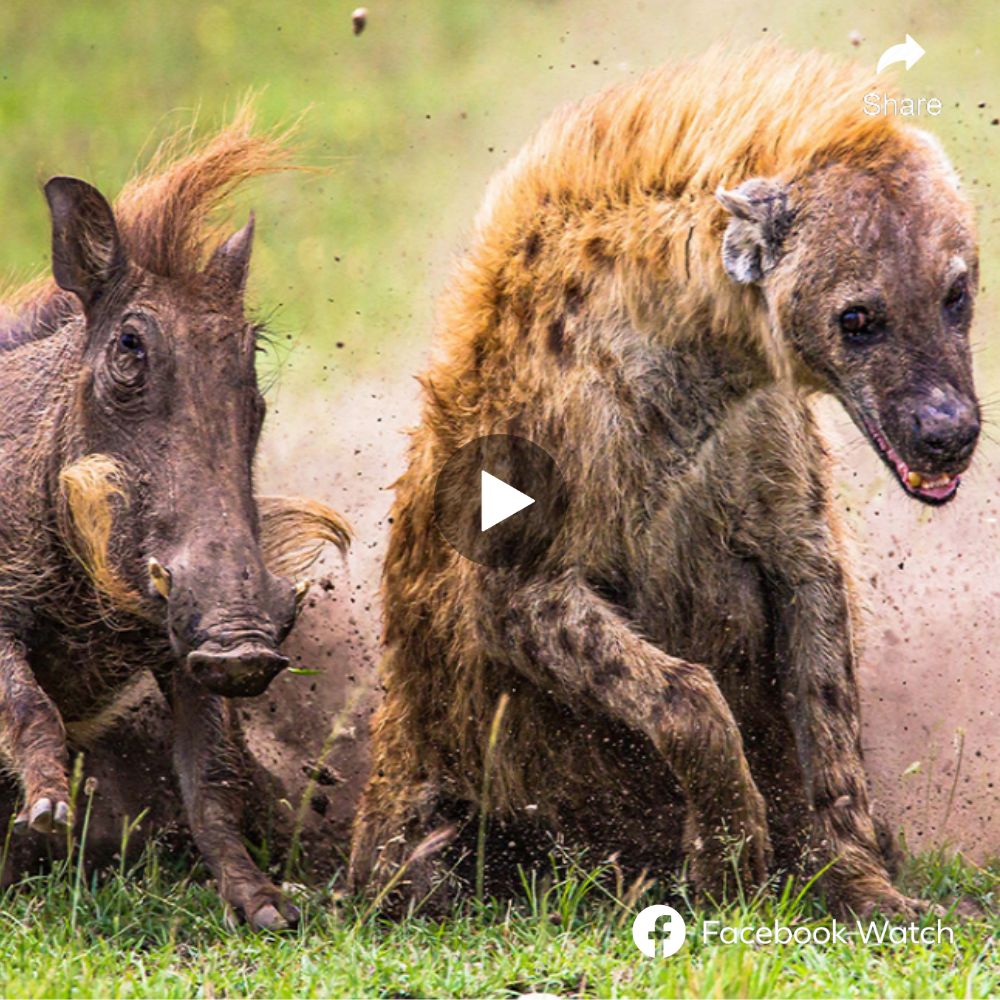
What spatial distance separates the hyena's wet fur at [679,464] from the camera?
17.5 ft

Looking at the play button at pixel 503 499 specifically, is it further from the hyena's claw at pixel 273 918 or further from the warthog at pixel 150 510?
the hyena's claw at pixel 273 918

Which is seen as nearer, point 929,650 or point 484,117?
point 929,650

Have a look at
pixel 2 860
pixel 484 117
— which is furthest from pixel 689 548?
pixel 484 117

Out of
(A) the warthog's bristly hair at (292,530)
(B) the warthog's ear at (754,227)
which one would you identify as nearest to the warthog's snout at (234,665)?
(A) the warthog's bristly hair at (292,530)

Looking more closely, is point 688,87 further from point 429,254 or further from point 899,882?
point 429,254

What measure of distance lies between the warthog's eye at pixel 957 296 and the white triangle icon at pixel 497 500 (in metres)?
1.31

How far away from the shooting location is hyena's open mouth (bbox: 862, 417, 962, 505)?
207 inches

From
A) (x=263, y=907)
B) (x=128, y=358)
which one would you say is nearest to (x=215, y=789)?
(x=263, y=907)

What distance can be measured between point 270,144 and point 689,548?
177 centimetres

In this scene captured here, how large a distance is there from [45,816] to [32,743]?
367 millimetres

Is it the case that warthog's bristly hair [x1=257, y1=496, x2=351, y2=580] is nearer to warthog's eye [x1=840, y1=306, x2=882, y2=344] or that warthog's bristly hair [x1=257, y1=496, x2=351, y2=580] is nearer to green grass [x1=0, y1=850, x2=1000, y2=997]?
green grass [x1=0, y1=850, x2=1000, y2=997]

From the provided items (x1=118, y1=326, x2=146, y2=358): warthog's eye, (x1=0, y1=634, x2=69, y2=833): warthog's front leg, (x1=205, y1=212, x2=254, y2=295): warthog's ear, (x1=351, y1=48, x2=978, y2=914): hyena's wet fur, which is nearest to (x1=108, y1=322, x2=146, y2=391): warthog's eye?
(x1=118, y1=326, x2=146, y2=358): warthog's eye

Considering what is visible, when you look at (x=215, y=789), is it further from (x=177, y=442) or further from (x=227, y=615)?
(x=177, y=442)

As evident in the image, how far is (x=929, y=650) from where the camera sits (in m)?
7.29
